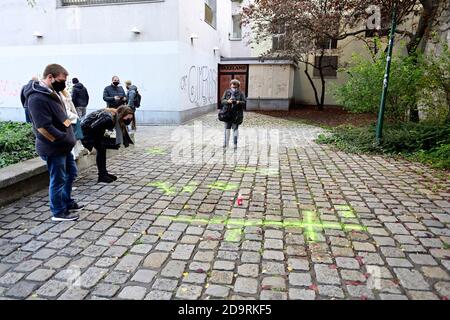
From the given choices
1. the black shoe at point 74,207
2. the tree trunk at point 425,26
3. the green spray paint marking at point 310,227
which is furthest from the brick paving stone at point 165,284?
the tree trunk at point 425,26

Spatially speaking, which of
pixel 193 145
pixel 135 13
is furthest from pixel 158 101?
pixel 193 145

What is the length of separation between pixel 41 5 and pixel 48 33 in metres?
1.06

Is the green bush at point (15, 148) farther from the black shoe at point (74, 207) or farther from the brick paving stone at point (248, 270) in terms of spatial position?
the brick paving stone at point (248, 270)

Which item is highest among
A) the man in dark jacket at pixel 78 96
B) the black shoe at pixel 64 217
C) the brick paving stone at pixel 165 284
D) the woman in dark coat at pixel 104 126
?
the man in dark jacket at pixel 78 96

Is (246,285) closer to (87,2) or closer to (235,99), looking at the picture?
(235,99)

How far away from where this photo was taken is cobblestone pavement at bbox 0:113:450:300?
2.82m

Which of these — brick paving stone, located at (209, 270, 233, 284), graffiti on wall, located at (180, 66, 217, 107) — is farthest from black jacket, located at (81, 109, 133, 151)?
graffiti on wall, located at (180, 66, 217, 107)

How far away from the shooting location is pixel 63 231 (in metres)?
3.83

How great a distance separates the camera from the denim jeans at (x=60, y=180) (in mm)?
3939

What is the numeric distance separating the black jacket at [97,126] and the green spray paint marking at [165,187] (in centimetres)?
87

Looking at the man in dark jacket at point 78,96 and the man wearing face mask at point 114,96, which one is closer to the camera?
the man wearing face mask at point 114,96

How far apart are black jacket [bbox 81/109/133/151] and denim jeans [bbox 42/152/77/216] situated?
0.91 meters

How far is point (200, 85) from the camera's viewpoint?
16.0m

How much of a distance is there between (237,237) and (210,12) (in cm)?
1676
